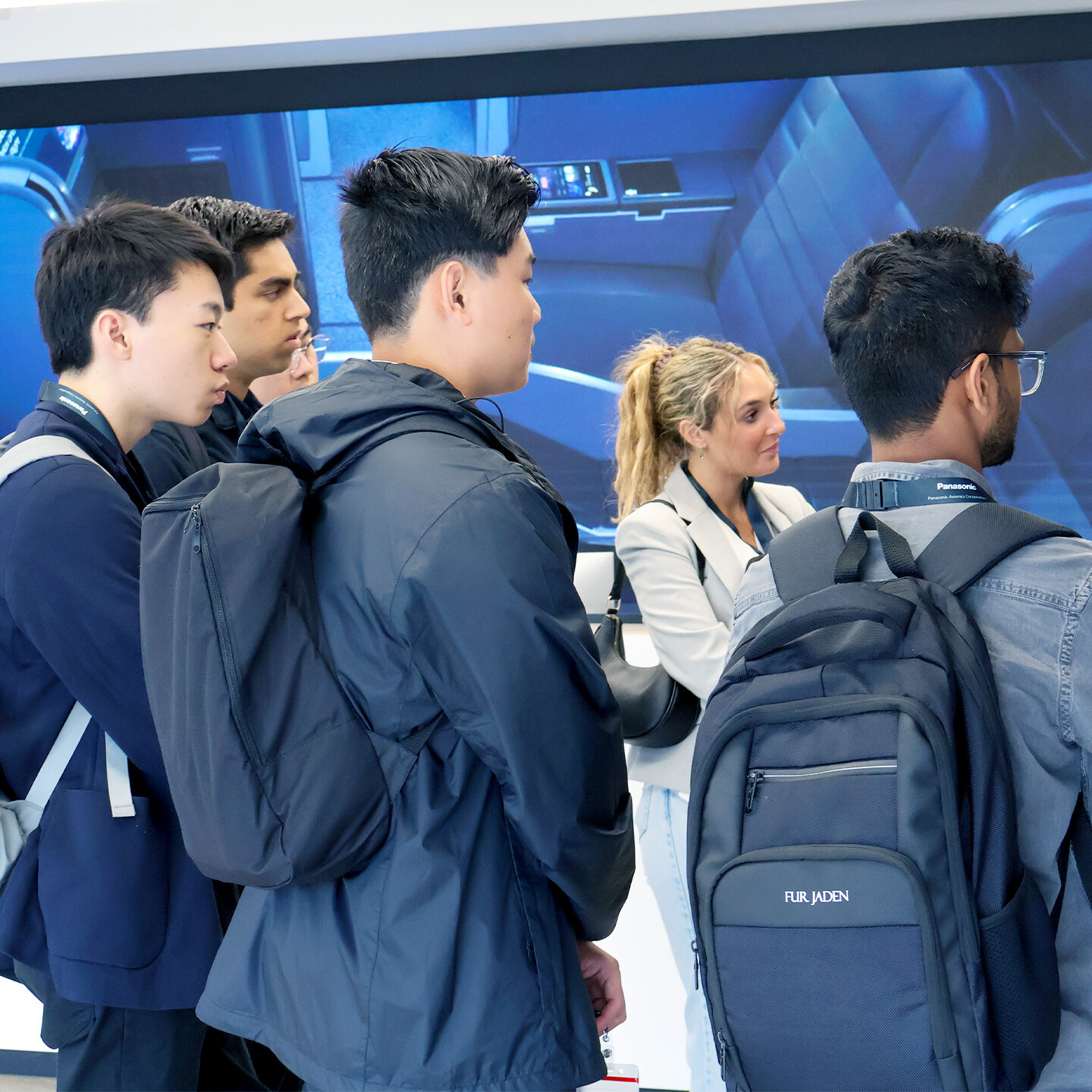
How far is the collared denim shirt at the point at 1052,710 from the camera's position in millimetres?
1023

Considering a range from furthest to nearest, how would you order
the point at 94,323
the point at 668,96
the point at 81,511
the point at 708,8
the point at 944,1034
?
the point at 668,96
the point at 708,8
the point at 94,323
the point at 81,511
the point at 944,1034

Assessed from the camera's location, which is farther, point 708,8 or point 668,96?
point 668,96

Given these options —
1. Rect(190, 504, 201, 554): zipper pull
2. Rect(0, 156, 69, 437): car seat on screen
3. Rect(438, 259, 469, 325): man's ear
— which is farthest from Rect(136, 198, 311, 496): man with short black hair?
Rect(0, 156, 69, 437): car seat on screen

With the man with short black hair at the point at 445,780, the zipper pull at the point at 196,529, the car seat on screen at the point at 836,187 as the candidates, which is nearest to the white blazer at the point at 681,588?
the man with short black hair at the point at 445,780

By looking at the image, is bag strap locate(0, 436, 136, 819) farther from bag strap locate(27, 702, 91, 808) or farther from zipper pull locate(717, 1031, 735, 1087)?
zipper pull locate(717, 1031, 735, 1087)

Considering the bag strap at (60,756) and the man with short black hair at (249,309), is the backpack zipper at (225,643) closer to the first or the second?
the bag strap at (60,756)

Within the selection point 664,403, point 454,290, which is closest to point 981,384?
point 454,290

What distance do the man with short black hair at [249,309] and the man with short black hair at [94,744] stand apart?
530 millimetres

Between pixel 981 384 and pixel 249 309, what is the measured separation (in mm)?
1656

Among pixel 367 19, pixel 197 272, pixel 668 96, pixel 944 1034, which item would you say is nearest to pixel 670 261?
pixel 668 96

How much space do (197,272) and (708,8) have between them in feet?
7.05

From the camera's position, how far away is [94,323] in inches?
68.6

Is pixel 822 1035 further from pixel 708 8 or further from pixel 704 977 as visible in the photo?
pixel 708 8

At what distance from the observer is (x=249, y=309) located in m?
2.35
